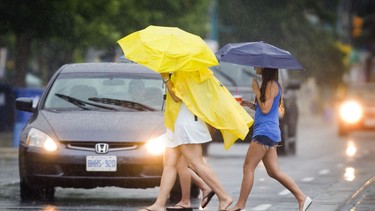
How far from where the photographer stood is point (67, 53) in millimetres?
42500

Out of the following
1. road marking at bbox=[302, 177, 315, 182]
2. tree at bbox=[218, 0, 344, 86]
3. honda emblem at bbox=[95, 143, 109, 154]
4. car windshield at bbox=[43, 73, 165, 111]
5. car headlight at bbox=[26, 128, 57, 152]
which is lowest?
road marking at bbox=[302, 177, 315, 182]

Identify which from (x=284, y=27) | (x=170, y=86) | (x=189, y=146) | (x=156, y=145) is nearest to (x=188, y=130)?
(x=189, y=146)

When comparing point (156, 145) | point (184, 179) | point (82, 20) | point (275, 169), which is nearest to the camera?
point (275, 169)

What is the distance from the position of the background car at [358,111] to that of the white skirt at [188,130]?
27.1 m

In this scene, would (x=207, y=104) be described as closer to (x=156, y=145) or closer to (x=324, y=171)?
(x=156, y=145)

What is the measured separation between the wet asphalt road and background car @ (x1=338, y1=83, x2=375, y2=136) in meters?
13.4

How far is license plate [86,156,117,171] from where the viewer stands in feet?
45.7

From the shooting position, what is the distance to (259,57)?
12.4m

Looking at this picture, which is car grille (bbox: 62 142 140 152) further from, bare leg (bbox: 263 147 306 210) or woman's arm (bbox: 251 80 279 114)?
woman's arm (bbox: 251 80 279 114)

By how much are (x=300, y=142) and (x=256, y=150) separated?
23.7 meters

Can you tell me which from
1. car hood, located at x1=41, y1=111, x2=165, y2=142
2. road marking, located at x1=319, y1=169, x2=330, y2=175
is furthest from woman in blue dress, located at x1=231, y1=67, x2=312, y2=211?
road marking, located at x1=319, y1=169, x2=330, y2=175

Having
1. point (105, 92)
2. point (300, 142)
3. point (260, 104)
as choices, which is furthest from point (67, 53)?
point (260, 104)

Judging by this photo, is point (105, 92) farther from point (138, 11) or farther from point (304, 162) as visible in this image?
point (138, 11)

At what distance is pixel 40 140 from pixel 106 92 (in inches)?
52.3
